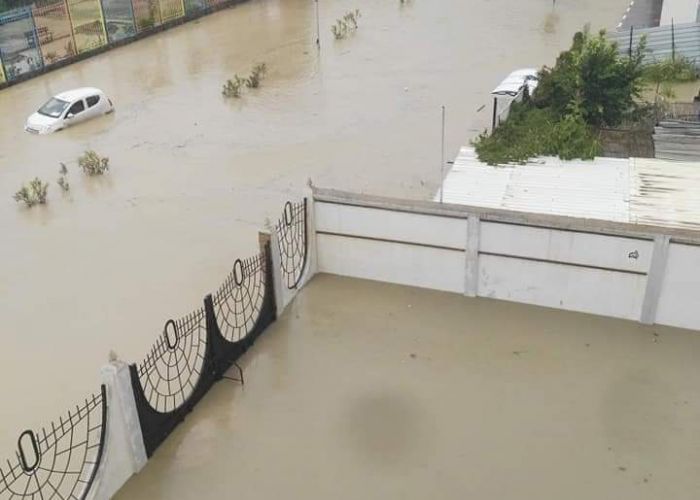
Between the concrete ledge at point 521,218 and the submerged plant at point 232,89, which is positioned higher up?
the concrete ledge at point 521,218

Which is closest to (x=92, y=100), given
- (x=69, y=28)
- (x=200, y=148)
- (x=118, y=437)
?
(x=200, y=148)

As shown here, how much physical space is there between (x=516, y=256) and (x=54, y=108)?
1168 cm

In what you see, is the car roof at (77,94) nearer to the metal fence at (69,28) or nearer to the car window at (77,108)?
the car window at (77,108)

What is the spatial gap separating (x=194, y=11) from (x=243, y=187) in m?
14.7

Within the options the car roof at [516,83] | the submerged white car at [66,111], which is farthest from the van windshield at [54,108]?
the car roof at [516,83]

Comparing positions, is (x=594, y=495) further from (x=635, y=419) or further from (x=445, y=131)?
(x=445, y=131)

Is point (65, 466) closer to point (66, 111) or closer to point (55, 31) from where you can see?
point (66, 111)

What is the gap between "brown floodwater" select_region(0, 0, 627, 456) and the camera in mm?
8750

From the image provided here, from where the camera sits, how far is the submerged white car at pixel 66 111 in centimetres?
1530

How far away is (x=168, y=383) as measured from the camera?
23.2ft

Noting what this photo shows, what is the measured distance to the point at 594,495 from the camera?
5.91 metres

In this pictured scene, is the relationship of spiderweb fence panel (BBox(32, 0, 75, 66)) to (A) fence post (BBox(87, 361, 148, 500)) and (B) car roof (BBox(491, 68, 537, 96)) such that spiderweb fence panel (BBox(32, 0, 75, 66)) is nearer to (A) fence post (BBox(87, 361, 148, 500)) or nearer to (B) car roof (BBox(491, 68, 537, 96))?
(B) car roof (BBox(491, 68, 537, 96))

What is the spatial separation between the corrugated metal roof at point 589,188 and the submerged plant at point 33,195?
6889mm

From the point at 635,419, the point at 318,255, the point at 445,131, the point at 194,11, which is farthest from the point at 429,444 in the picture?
the point at 194,11
